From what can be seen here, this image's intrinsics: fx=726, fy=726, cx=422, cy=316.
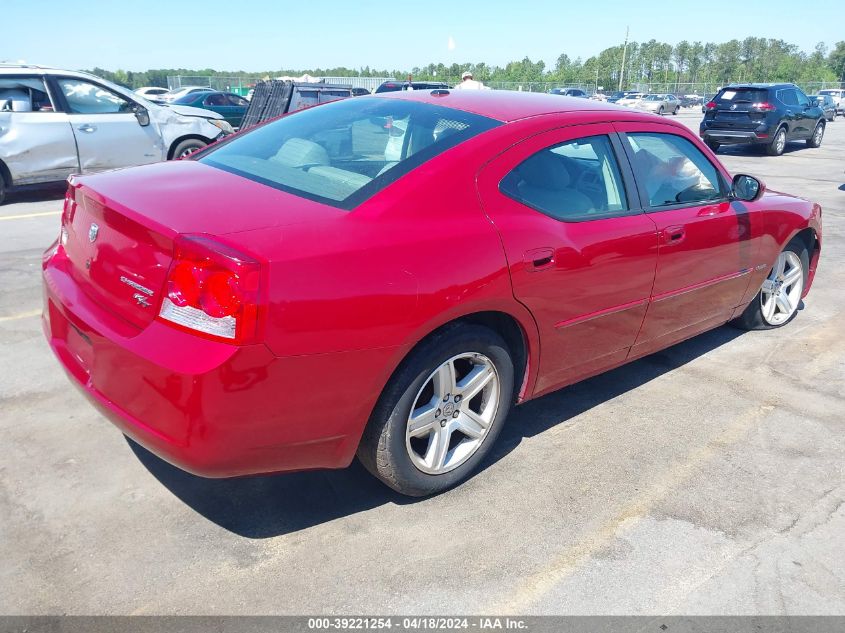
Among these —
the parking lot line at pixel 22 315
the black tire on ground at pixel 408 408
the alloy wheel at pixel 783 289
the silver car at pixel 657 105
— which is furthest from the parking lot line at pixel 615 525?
the silver car at pixel 657 105

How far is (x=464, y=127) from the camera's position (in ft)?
10.4

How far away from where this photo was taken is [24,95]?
29.1 feet

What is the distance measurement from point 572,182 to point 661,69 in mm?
125535

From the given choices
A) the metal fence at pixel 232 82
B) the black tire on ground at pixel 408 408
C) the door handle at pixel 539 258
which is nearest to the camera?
the black tire on ground at pixel 408 408

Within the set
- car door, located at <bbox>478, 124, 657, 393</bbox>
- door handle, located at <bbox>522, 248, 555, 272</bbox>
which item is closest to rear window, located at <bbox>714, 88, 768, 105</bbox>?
car door, located at <bbox>478, 124, 657, 393</bbox>

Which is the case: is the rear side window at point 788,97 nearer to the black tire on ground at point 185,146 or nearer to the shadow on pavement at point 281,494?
the black tire on ground at point 185,146

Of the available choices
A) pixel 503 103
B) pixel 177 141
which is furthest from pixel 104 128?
pixel 503 103

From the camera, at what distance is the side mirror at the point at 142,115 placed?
9.59 metres

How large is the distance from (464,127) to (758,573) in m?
2.12

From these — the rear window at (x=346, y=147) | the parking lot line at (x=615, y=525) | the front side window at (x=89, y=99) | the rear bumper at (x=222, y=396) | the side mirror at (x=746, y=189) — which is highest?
the front side window at (x=89, y=99)

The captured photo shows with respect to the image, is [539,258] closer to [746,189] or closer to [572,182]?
[572,182]

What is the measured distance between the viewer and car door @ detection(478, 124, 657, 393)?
9.93 ft

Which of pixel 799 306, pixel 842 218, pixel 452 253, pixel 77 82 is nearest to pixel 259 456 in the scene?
pixel 452 253

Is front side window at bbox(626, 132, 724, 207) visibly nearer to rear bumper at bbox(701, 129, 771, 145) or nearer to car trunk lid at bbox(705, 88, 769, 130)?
rear bumper at bbox(701, 129, 771, 145)
